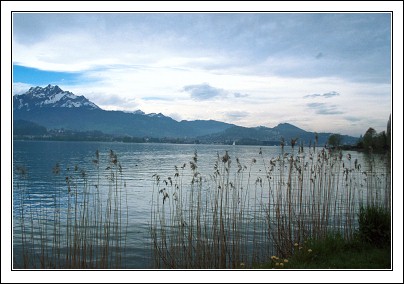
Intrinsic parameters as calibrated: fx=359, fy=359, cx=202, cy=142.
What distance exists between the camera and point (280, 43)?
779 cm

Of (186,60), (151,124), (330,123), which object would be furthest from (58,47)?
(151,124)

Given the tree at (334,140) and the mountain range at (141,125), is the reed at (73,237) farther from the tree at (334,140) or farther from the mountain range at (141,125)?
the tree at (334,140)

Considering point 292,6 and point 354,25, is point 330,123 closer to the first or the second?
point 354,25

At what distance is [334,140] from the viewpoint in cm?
684

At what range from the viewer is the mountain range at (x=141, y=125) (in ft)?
43.3

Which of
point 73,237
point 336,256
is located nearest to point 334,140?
point 336,256

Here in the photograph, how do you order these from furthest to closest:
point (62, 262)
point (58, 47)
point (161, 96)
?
1. point (161, 96)
2. point (58, 47)
3. point (62, 262)

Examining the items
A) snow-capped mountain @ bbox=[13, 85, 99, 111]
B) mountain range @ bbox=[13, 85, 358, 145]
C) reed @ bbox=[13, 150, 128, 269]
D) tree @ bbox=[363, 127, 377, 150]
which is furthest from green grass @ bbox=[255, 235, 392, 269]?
snow-capped mountain @ bbox=[13, 85, 99, 111]

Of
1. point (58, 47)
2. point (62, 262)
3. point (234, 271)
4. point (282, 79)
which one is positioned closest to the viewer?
point (234, 271)

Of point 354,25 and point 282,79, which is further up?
point 354,25

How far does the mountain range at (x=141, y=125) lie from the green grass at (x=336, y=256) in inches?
75.6

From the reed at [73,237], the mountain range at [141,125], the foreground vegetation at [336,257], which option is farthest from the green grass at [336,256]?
the reed at [73,237]

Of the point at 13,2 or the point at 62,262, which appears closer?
the point at 13,2

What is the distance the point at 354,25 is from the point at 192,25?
293 cm
